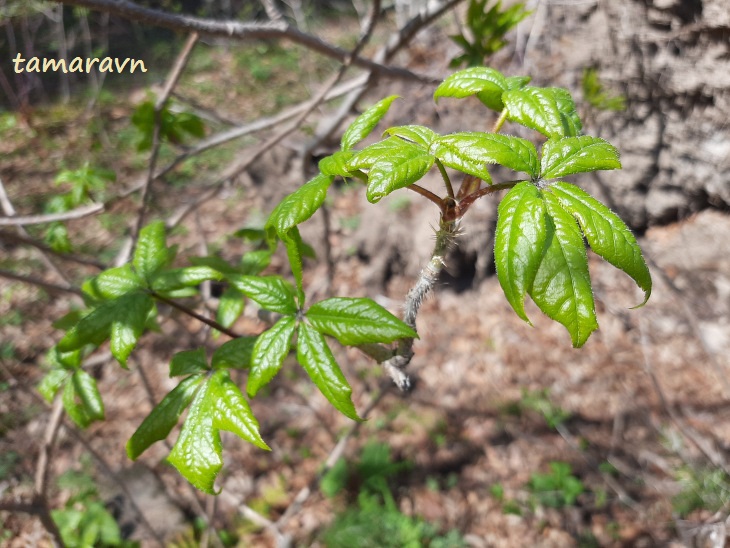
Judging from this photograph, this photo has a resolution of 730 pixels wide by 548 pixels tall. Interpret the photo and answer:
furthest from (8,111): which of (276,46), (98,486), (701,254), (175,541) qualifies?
(701,254)

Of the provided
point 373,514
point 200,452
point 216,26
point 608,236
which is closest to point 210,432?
point 200,452

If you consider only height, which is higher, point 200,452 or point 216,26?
point 216,26

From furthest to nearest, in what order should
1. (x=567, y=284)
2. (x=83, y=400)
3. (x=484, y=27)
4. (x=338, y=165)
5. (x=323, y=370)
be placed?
1. (x=484, y=27)
2. (x=83, y=400)
3. (x=323, y=370)
4. (x=338, y=165)
5. (x=567, y=284)

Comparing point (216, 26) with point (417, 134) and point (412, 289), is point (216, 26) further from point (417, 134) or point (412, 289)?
point (412, 289)

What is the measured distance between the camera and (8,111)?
694cm

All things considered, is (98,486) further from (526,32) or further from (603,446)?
(526,32)

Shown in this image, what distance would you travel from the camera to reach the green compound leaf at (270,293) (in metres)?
1.03

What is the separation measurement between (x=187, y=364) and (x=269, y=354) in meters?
0.27

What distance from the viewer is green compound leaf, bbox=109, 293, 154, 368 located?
1.03 metres

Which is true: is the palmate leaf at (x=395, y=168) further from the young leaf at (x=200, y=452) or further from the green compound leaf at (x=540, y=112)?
the young leaf at (x=200, y=452)

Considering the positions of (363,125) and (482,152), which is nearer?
(482,152)

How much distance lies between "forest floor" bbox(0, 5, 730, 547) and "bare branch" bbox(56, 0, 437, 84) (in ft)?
2.51

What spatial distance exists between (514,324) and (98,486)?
316cm

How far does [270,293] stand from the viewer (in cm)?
105
